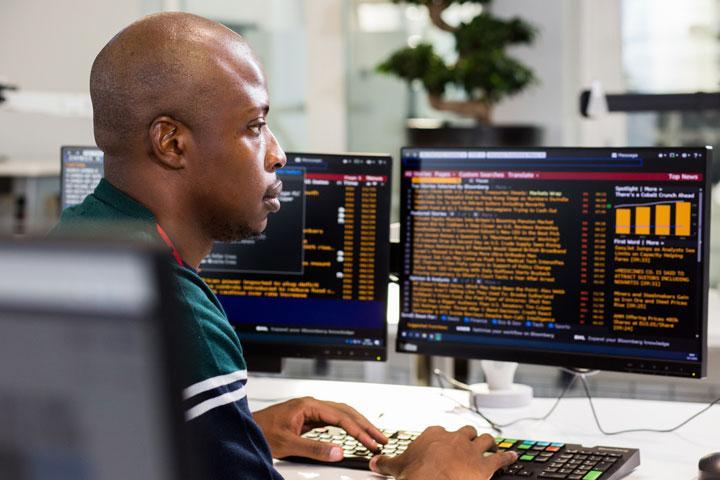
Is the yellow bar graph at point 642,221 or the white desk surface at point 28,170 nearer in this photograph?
the yellow bar graph at point 642,221

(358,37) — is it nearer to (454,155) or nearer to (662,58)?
(662,58)

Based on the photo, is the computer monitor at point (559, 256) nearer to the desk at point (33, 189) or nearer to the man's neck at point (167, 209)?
the man's neck at point (167, 209)

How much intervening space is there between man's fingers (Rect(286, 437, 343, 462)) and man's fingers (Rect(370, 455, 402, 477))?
6 centimetres

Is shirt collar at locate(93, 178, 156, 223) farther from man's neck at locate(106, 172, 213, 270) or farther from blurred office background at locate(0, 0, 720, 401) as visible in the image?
blurred office background at locate(0, 0, 720, 401)

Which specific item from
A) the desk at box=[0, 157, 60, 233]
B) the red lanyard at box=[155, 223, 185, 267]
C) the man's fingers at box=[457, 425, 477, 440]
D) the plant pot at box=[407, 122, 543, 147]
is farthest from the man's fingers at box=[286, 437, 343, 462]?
the desk at box=[0, 157, 60, 233]

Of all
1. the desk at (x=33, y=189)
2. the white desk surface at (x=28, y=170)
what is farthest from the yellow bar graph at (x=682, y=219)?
the white desk surface at (x=28, y=170)

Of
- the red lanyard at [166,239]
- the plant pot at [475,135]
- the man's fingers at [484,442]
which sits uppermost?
the plant pot at [475,135]

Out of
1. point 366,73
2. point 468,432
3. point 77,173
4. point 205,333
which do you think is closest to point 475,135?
point 366,73

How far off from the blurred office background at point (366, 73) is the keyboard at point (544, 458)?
1431 millimetres

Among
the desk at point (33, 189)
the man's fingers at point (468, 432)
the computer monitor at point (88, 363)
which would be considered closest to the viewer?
the computer monitor at point (88, 363)

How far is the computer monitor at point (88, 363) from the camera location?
37cm

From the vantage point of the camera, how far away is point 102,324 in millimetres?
368

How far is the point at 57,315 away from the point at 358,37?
4.54m

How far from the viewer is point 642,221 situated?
1496 mm
